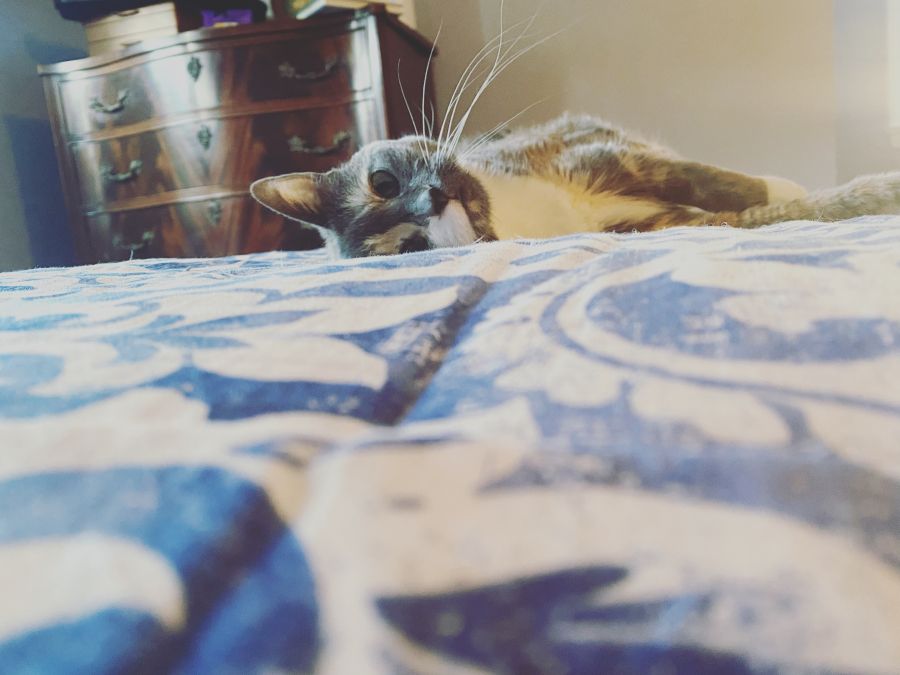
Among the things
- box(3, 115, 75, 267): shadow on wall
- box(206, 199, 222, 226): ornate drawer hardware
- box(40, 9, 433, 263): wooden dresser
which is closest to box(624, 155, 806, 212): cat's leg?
box(40, 9, 433, 263): wooden dresser

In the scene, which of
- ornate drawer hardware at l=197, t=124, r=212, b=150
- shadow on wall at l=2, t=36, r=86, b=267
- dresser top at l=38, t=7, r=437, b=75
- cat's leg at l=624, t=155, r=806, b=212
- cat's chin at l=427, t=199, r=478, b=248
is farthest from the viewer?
shadow on wall at l=2, t=36, r=86, b=267

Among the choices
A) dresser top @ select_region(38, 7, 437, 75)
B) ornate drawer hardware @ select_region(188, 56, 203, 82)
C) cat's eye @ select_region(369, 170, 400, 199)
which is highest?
dresser top @ select_region(38, 7, 437, 75)

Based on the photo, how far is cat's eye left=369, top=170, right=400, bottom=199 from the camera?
3.02 feet

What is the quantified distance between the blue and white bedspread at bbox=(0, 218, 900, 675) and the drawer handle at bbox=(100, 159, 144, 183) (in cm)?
198

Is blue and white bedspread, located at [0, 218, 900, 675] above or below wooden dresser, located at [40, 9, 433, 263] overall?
below

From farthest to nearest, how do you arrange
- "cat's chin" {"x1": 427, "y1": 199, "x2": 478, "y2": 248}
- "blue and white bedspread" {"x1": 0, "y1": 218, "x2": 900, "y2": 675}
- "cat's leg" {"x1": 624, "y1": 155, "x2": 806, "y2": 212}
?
"cat's leg" {"x1": 624, "y1": 155, "x2": 806, "y2": 212} → "cat's chin" {"x1": 427, "y1": 199, "x2": 478, "y2": 248} → "blue and white bedspread" {"x1": 0, "y1": 218, "x2": 900, "y2": 675}

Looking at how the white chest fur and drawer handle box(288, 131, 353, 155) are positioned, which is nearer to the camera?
the white chest fur

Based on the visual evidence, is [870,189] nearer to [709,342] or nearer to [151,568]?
[709,342]

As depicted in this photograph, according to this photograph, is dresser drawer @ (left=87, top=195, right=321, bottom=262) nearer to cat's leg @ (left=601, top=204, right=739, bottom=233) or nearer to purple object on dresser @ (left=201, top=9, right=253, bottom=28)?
purple object on dresser @ (left=201, top=9, right=253, bottom=28)

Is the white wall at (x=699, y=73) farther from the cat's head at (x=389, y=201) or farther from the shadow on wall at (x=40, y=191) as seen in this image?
the shadow on wall at (x=40, y=191)

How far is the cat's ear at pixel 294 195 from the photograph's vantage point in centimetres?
93

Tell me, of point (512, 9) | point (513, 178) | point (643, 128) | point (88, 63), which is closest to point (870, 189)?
point (513, 178)

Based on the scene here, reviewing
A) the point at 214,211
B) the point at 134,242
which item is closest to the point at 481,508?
the point at 214,211

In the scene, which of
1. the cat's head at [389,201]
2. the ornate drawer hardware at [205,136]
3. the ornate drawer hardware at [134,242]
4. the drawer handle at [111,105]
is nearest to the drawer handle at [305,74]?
the ornate drawer hardware at [205,136]
